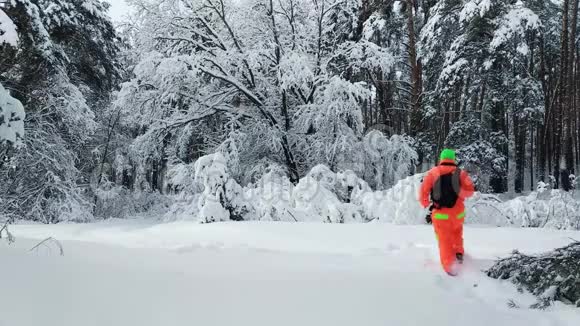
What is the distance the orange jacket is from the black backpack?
0.05 m

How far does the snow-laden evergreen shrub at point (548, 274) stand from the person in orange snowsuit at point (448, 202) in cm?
68

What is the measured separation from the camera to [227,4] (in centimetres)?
1366

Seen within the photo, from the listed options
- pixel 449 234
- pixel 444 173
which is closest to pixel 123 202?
pixel 444 173

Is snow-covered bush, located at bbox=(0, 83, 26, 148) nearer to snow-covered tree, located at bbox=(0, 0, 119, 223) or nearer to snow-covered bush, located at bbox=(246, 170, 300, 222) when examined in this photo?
snow-covered bush, located at bbox=(246, 170, 300, 222)

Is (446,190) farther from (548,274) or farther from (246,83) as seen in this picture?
(246,83)

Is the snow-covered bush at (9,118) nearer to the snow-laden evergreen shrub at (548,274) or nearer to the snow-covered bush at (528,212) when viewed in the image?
the snow-laden evergreen shrub at (548,274)

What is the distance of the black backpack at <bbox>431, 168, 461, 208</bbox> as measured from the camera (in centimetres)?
532

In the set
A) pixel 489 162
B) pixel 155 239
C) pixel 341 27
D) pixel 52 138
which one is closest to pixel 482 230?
pixel 155 239

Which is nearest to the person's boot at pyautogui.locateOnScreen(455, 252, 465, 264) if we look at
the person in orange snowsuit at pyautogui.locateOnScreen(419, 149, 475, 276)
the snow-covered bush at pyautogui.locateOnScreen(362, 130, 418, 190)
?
the person in orange snowsuit at pyautogui.locateOnScreen(419, 149, 475, 276)

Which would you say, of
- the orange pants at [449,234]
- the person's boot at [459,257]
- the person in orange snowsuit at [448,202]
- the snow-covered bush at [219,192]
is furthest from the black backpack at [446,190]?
the snow-covered bush at [219,192]

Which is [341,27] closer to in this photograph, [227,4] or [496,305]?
[227,4]

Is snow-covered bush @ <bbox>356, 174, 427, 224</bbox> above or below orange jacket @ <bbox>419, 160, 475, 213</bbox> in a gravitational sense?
below

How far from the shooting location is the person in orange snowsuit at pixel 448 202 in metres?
5.17

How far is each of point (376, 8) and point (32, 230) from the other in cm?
1160
